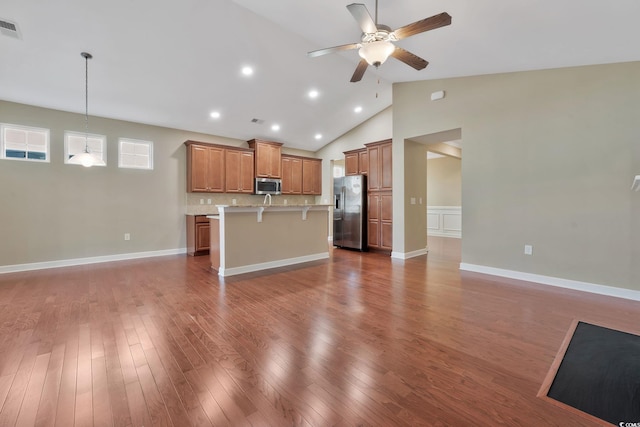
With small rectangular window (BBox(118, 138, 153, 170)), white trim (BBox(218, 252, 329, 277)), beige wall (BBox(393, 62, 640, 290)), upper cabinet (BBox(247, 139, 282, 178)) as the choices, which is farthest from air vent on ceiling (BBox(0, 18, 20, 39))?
beige wall (BBox(393, 62, 640, 290))

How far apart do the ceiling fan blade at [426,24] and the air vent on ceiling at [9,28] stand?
4237 millimetres

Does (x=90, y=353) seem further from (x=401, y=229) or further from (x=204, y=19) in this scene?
(x=401, y=229)

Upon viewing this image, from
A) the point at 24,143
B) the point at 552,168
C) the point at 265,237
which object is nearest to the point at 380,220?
the point at 265,237

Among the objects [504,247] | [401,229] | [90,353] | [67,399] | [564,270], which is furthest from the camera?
[401,229]

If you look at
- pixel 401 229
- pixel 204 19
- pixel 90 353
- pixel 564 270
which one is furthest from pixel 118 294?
pixel 564 270

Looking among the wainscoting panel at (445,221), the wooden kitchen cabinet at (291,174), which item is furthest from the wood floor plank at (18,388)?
the wainscoting panel at (445,221)

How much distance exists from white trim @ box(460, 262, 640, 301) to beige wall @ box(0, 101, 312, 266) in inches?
232

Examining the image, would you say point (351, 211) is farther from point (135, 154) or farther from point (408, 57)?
point (135, 154)

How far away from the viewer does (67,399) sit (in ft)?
5.11

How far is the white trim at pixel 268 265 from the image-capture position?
14.0ft

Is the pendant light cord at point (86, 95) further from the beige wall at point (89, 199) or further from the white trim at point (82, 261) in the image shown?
the white trim at point (82, 261)

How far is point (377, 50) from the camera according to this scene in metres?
2.57

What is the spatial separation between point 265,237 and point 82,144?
13.1 feet

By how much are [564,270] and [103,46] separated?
677cm
